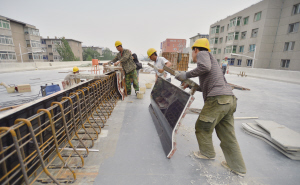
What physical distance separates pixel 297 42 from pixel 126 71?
26.7m

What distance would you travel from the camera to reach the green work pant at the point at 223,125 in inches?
74.6

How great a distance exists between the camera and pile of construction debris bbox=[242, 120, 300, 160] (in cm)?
227

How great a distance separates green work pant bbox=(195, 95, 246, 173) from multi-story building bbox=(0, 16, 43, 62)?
27.6m

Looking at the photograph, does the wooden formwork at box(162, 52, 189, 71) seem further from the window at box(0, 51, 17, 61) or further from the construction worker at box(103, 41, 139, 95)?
the window at box(0, 51, 17, 61)

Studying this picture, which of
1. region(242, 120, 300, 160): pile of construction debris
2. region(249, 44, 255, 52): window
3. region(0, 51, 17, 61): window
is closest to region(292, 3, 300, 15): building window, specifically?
region(249, 44, 255, 52): window

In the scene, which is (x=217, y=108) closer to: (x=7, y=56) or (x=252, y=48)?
(x=252, y=48)

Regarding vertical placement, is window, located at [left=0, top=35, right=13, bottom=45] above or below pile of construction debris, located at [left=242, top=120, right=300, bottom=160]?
above

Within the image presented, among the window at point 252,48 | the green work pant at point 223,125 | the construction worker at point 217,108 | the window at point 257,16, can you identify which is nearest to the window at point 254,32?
the window at point 252,48

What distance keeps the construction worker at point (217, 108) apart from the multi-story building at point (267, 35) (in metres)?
19.8

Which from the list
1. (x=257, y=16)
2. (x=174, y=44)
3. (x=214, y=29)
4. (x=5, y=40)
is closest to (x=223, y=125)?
(x=257, y=16)

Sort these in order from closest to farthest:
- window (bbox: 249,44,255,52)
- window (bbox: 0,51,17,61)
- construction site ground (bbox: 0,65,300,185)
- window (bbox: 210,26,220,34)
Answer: construction site ground (bbox: 0,65,300,185)
window (bbox: 249,44,255,52)
window (bbox: 0,51,17,61)
window (bbox: 210,26,220,34)

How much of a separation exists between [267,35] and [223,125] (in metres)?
29.9

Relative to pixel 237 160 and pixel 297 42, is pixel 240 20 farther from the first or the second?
pixel 237 160

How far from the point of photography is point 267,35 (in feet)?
74.9
